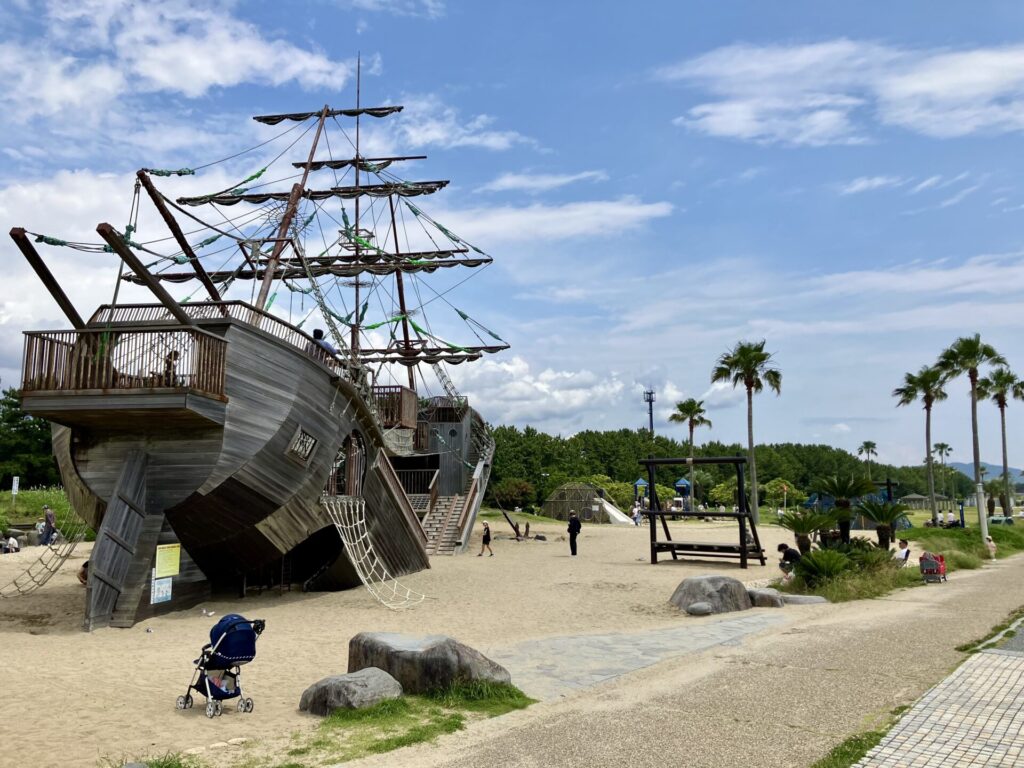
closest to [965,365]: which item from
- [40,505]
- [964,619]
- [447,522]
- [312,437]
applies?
[447,522]

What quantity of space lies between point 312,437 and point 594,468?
206ft

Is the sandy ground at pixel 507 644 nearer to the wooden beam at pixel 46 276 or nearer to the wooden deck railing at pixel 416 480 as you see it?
the wooden beam at pixel 46 276

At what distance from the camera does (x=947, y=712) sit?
24.6 feet

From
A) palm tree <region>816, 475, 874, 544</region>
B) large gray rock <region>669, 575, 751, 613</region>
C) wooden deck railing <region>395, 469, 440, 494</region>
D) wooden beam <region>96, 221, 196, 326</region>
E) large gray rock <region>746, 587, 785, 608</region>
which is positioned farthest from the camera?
wooden deck railing <region>395, 469, 440, 494</region>

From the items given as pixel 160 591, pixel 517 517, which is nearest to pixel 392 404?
pixel 160 591

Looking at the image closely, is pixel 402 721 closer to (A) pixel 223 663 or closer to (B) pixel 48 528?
Result: (A) pixel 223 663

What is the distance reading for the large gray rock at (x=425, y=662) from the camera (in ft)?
27.2

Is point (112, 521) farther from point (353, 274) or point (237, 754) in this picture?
point (353, 274)

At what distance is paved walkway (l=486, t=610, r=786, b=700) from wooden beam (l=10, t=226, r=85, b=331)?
8660 millimetres

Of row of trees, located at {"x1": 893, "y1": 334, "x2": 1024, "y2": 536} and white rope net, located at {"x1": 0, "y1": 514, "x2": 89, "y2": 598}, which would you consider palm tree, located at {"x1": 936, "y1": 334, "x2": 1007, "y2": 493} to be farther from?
white rope net, located at {"x1": 0, "y1": 514, "x2": 89, "y2": 598}

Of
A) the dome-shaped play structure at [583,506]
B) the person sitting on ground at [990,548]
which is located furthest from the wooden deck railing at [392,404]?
the dome-shaped play structure at [583,506]

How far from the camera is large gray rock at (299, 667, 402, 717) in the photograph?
771 centimetres

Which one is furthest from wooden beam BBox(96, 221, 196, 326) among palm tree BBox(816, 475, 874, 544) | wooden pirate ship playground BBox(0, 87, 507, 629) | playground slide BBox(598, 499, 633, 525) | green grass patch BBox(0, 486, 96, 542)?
playground slide BBox(598, 499, 633, 525)

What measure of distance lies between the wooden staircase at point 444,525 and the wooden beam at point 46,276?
1533cm
